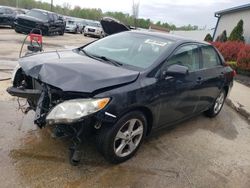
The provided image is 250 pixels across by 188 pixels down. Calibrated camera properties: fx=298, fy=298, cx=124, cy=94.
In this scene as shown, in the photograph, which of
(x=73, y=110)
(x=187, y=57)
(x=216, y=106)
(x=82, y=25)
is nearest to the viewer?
(x=73, y=110)

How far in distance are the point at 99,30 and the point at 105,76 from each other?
26.0 metres

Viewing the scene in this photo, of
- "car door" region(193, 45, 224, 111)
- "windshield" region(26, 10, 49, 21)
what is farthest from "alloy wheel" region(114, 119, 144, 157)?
"windshield" region(26, 10, 49, 21)

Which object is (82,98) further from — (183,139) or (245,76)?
(245,76)

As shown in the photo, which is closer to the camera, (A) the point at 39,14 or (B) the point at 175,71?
(B) the point at 175,71

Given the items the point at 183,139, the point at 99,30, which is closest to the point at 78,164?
the point at 183,139

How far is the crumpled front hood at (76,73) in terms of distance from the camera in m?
3.26

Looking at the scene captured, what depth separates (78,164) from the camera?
356 centimetres

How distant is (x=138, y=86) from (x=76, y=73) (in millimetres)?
761

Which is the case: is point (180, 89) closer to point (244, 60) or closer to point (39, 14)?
Answer: point (244, 60)

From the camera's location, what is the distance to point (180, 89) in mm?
4324

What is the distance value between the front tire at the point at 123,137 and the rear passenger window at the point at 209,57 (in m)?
2.00

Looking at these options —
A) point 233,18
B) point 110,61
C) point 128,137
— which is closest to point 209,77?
point 110,61

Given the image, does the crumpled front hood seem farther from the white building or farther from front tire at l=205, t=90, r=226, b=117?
the white building

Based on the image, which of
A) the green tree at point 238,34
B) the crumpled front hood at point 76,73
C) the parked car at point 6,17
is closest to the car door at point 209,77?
the crumpled front hood at point 76,73
